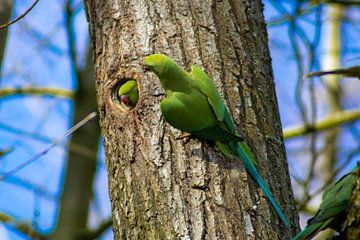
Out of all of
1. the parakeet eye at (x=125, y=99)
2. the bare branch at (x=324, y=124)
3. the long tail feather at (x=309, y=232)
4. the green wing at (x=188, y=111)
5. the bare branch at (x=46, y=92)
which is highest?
the bare branch at (x=46, y=92)

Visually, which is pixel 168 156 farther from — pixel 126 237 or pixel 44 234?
pixel 44 234

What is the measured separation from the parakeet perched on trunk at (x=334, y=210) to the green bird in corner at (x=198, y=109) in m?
0.26

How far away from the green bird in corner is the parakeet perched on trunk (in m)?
0.26

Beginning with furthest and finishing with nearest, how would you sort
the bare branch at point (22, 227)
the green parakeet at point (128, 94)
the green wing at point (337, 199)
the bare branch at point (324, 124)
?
the bare branch at point (324, 124), the bare branch at point (22, 227), the green parakeet at point (128, 94), the green wing at point (337, 199)

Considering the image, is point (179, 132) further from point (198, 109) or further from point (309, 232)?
point (309, 232)

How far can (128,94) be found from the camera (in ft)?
7.68

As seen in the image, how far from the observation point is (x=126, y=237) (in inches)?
85.6

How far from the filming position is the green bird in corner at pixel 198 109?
7.24 feet

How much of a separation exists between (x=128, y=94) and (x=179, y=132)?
23 cm

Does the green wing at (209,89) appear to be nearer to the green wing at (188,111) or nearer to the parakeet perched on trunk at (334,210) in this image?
the green wing at (188,111)

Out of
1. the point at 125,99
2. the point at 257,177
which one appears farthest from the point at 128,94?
the point at 257,177

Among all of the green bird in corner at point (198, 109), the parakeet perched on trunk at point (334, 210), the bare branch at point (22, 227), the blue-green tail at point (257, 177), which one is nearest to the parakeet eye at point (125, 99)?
the green bird in corner at point (198, 109)

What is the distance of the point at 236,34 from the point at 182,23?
8.1 inches

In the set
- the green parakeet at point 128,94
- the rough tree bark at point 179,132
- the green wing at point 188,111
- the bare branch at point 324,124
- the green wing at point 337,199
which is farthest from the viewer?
the bare branch at point 324,124
